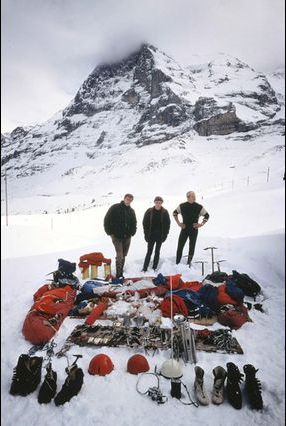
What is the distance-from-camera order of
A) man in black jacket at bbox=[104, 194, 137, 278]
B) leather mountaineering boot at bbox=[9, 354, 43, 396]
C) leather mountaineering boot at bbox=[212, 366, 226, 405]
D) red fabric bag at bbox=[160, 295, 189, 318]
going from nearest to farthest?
leather mountaineering boot at bbox=[212, 366, 226, 405]
leather mountaineering boot at bbox=[9, 354, 43, 396]
red fabric bag at bbox=[160, 295, 189, 318]
man in black jacket at bbox=[104, 194, 137, 278]

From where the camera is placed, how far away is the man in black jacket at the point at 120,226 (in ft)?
23.4

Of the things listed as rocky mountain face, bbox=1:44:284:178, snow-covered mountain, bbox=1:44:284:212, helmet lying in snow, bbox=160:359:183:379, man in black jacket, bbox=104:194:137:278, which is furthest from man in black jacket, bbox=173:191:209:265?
rocky mountain face, bbox=1:44:284:178

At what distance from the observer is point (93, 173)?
240 feet

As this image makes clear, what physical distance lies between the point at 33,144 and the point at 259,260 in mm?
152477

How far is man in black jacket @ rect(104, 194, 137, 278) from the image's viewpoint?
23.4ft

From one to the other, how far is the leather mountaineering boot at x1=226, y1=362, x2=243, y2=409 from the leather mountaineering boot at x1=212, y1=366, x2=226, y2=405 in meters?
0.07

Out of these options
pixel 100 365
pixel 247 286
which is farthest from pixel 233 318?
pixel 100 365

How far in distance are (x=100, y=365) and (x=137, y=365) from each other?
0.47 meters

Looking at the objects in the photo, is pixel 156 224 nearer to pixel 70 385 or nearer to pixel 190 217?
pixel 190 217

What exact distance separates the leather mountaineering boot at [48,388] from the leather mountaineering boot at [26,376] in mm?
146

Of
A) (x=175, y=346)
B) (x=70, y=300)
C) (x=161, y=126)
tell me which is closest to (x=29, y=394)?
(x=175, y=346)

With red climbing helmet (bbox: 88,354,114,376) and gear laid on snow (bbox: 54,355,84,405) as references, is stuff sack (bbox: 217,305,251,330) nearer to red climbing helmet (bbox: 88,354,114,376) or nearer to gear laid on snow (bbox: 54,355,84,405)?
red climbing helmet (bbox: 88,354,114,376)

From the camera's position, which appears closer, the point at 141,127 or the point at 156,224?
the point at 156,224

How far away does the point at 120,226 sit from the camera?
7.12 meters
